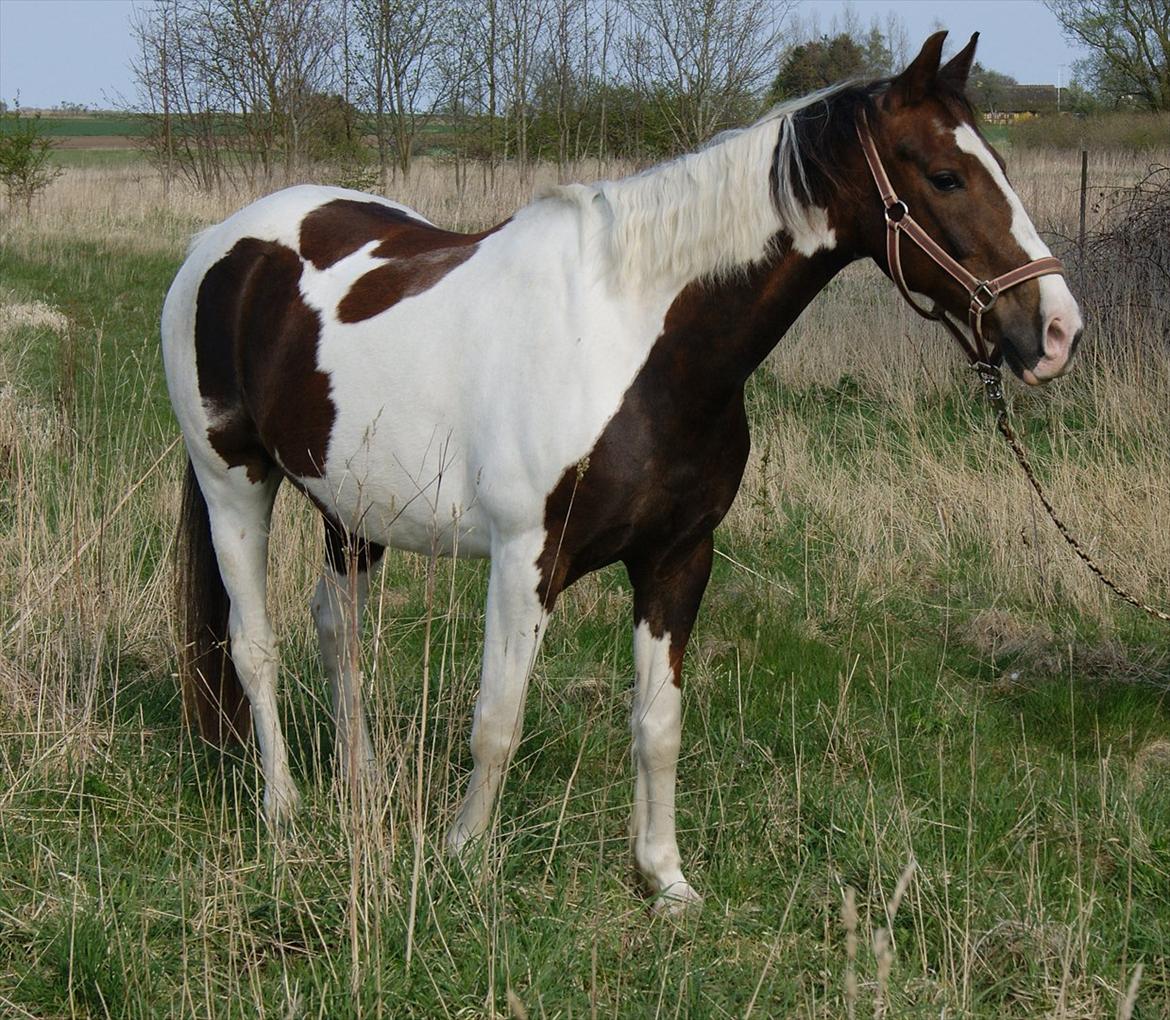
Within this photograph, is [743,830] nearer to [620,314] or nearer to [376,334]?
[620,314]

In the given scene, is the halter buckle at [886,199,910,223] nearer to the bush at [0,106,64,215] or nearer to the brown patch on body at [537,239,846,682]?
the brown patch on body at [537,239,846,682]

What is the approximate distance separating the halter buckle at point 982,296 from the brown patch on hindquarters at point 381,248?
1.29 metres

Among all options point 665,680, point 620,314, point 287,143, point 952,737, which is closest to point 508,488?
point 620,314

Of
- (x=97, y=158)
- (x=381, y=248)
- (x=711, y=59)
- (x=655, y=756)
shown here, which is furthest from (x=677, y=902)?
(x=97, y=158)

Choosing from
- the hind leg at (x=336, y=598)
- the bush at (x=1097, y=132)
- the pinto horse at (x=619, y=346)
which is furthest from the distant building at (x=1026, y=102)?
the pinto horse at (x=619, y=346)

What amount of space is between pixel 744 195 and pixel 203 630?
2219 mm

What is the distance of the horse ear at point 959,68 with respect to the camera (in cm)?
263

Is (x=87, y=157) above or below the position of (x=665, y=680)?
above

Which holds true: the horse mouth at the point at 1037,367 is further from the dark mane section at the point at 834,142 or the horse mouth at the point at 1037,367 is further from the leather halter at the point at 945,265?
the dark mane section at the point at 834,142

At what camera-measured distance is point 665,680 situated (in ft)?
10.4

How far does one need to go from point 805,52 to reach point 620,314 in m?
18.3

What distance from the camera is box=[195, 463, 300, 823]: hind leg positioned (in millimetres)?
3697

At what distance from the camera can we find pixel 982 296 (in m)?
2.58

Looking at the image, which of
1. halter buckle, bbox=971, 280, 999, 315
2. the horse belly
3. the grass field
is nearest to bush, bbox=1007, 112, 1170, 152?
the grass field
